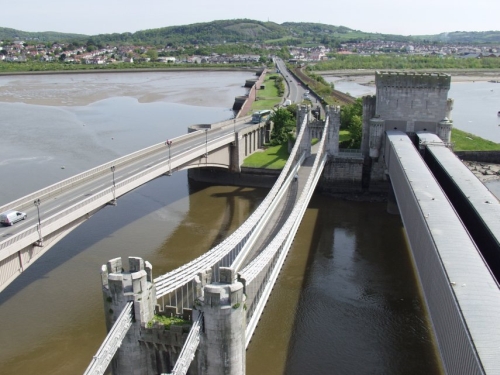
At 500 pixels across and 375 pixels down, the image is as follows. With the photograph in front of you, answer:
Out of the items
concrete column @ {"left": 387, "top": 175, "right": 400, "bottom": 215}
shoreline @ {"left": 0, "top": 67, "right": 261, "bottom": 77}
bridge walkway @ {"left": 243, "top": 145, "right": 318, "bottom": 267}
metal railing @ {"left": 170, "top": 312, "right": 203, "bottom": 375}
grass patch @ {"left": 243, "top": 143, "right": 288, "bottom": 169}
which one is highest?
shoreline @ {"left": 0, "top": 67, "right": 261, "bottom": 77}

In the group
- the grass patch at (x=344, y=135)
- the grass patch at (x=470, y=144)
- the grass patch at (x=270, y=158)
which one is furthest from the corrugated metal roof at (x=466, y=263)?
the grass patch at (x=470, y=144)

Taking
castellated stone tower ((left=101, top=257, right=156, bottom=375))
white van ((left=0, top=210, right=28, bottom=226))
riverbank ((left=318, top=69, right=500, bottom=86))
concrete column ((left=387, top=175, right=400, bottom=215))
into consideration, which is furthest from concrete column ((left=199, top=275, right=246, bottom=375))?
riverbank ((left=318, top=69, right=500, bottom=86))

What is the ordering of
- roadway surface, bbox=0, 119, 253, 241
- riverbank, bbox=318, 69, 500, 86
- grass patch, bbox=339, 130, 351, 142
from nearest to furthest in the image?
roadway surface, bbox=0, 119, 253, 241 → grass patch, bbox=339, 130, 351, 142 → riverbank, bbox=318, 69, 500, 86

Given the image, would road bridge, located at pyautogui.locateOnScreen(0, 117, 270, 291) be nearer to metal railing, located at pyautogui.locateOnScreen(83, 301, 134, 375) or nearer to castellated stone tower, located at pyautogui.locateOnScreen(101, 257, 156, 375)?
castellated stone tower, located at pyautogui.locateOnScreen(101, 257, 156, 375)

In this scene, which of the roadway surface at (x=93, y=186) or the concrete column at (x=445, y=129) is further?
the concrete column at (x=445, y=129)

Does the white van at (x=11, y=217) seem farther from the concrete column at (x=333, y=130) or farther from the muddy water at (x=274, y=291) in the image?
the concrete column at (x=333, y=130)

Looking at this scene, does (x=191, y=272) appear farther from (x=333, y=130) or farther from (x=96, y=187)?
(x=333, y=130)

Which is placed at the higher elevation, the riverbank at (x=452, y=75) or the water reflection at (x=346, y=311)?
the riverbank at (x=452, y=75)

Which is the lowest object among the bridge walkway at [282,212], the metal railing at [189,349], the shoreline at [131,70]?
the bridge walkway at [282,212]
